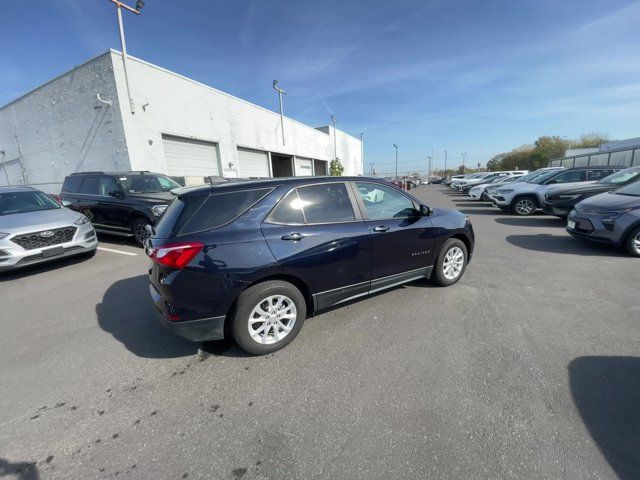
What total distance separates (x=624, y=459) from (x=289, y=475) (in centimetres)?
195

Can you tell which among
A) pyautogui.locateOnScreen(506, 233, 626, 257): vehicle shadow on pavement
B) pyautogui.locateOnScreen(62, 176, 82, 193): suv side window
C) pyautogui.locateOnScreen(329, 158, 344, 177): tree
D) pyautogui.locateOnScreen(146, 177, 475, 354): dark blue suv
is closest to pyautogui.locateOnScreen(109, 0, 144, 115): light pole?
pyautogui.locateOnScreen(62, 176, 82, 193): suv side window

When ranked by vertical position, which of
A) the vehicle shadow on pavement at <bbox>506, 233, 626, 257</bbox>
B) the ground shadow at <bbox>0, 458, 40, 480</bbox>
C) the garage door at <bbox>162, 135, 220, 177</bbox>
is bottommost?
the ground shadow at <bbox>0, 458, 40, 480</bbox>

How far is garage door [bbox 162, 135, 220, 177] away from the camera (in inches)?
535

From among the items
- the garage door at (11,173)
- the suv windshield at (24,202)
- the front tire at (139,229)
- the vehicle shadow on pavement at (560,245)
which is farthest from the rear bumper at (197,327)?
the garage door at (11,173)

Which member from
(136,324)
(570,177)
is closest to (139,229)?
(136,324)

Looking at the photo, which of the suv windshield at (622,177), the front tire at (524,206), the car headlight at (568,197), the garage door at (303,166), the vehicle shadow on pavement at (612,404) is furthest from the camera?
the garage door at (303,166)

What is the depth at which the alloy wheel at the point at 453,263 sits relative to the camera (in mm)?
4168

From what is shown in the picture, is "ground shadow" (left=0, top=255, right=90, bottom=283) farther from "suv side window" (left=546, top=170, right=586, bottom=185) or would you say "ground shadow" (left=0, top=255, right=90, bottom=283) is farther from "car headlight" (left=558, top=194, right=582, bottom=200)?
"suv side window" (left=546, top=170, right=586, bottom=185)

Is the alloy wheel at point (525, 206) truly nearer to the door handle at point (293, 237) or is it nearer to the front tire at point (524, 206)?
the front tire at point (524, 206)

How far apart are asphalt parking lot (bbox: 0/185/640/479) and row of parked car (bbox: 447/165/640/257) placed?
7.35 ft

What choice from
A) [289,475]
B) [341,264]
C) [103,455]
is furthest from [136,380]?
[341,264]

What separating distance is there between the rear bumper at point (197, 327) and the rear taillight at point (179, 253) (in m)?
0.42

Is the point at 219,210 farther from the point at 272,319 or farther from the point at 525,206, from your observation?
the point at 525,206

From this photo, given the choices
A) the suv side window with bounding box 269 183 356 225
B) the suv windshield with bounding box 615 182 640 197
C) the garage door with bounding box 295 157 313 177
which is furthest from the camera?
the garage door with bounding box 295 157 313 177
